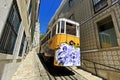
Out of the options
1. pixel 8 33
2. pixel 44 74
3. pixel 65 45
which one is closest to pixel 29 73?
pixel 44 74

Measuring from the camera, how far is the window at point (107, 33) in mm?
6621

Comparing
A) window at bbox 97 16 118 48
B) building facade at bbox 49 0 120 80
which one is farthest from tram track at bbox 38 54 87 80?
window at bbox 97 16 118 48

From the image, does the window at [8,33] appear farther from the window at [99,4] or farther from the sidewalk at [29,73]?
the window at [99,4]

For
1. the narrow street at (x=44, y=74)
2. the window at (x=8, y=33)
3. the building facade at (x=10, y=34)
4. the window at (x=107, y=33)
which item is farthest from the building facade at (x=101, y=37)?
the window at (x=8, y=33)

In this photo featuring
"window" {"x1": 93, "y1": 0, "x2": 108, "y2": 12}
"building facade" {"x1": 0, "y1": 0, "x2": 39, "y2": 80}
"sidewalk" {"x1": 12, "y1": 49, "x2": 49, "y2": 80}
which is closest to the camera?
"building facade" {"x1": 0, "y1": 0, "x2": 39, "y2": 80}

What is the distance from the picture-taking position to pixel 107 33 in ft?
23.5

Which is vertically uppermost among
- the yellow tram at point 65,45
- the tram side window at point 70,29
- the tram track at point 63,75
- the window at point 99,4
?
the window at point 99,4

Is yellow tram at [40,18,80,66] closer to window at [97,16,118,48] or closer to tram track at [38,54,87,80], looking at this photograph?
tram track at [38,54,87,80]

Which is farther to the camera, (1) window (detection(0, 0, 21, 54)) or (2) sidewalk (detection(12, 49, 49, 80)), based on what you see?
(2) sidewalk (detection(12, 49, 49, 80))

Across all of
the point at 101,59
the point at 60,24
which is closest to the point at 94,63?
the point at 101,59

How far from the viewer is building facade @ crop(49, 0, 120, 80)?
20.1ft

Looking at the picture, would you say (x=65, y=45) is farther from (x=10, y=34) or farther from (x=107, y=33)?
(x=10, y=34)

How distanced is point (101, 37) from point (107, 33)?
1.72 feet

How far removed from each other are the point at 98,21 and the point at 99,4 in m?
1.44
